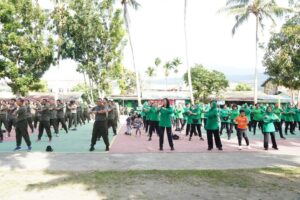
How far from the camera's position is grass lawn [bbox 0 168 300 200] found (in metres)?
8.28

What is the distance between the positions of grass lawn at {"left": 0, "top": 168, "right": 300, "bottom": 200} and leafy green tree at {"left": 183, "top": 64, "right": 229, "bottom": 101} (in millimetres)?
50420

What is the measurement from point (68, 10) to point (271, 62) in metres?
19.4

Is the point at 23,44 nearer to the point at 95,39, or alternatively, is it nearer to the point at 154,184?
the point at 95,39

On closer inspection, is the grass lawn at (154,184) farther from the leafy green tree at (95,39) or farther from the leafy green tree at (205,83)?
the leafy green tree at (205,83)

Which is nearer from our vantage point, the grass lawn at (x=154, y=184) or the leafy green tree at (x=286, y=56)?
the grass lawn at (x=154, y=184)

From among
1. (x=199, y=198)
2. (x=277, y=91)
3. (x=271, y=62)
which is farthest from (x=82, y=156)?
(x=277, y=91)

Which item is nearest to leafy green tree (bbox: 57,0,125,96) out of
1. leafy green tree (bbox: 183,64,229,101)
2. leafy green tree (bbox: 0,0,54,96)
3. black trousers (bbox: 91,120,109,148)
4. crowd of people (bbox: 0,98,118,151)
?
leafy green tree (bbox: 0,0,54,96)

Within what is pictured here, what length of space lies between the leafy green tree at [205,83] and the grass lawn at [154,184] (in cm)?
5042

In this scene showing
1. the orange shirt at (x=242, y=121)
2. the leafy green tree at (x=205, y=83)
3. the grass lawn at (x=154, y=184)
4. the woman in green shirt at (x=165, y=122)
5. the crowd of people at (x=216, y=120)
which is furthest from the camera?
the leafy green tree at (x=205, y=83)

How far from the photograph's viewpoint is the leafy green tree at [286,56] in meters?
29.1

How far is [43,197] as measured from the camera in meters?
8.05

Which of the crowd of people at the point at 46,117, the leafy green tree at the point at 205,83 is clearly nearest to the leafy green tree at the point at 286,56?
the crowd of people at the point at 46,117

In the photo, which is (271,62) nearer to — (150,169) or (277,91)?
(150,169)

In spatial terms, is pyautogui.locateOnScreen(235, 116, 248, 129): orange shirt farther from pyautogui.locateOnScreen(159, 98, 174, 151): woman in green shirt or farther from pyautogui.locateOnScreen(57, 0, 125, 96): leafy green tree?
pyautogui.locateOnScreen(57, 0, 125, 96): leafy green tree
